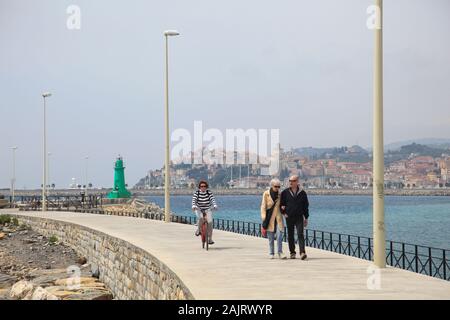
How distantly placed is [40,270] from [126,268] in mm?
9430

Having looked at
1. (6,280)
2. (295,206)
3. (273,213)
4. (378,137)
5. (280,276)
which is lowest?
(6,280)

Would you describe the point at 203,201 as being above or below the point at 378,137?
below

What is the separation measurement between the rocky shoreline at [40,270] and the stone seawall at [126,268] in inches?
16.7

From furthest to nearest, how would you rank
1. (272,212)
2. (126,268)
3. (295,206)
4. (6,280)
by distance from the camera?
(6,280) → (126,268) → (272,212) → (295,206)

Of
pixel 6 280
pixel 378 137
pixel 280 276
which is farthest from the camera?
pixel 6 280

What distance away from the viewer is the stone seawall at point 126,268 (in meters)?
13.9

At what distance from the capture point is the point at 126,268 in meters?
19.9

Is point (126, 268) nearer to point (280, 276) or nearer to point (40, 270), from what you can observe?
point (280, 276)

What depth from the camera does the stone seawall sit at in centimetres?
1389

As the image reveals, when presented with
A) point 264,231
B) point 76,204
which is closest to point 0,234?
point 76,204

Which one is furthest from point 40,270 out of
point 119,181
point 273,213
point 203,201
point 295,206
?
point 119,181

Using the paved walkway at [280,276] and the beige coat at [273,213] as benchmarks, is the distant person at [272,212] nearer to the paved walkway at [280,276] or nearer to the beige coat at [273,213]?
the beige coat at [273,213]

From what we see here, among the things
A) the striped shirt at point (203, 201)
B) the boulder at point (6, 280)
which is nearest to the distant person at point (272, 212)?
the striped shirt at point (203, 201)

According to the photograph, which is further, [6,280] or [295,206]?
[6,280]
